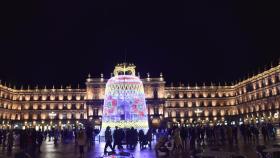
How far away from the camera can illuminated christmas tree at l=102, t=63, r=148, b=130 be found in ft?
140

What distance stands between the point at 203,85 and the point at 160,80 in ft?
70.0

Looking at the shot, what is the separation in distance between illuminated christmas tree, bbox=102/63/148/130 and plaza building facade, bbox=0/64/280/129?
6143 cm

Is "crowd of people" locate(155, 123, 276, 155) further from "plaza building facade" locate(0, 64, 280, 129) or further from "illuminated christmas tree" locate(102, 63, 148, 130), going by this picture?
"plaza building facade" locate(0, 64, 280, 129)

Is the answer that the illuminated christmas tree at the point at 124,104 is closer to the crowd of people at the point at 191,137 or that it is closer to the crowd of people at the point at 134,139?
the crowd of people at the point at 191,137

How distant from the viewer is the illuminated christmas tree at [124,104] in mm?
42625

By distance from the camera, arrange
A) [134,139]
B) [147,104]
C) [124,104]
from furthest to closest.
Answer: [147,104] < [124,104] < [134,139]

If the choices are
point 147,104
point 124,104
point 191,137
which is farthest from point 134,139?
point 147,104

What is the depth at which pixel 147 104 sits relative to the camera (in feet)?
365

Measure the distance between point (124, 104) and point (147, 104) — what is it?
68.1 m

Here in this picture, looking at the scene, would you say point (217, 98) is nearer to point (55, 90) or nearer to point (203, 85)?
point (203, 85)

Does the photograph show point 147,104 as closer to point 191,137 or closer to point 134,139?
point 134,139

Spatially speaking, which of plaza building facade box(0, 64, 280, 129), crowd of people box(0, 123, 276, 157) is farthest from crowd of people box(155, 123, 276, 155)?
plaza building facade box(0, 64, 280, 129)

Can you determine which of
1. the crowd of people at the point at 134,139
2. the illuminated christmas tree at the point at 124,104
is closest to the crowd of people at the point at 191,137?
the crowd of people at the point at 134,139

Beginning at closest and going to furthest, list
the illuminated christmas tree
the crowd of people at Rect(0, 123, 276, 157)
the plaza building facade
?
1. the crowd of people at Rect(0, 123, 276, 157)
2. the illuminated christmas tree
3. the plaza building facade
